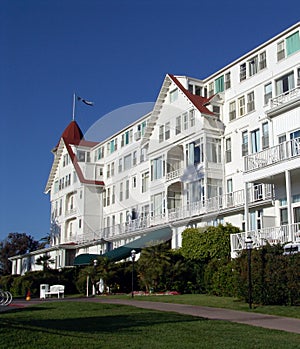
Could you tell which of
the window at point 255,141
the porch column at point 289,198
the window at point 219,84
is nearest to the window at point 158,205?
the window at point 219,84

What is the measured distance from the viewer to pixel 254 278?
22.0 meters

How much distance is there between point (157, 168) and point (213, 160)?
23.7 feet

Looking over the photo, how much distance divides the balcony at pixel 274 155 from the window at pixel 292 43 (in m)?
7.99

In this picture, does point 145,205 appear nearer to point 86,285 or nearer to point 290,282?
point 86,285

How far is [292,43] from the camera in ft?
109

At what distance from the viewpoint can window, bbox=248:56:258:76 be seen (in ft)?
120

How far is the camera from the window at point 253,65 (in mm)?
36719

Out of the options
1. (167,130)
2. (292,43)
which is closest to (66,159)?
(167,130)

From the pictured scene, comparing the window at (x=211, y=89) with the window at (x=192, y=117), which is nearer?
the window at (x=192, y=117)

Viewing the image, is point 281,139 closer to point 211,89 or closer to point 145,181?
point 211,89

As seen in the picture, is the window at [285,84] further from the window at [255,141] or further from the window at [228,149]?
the window at [228,149]

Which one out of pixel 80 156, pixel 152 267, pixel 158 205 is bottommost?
pixel 152 267

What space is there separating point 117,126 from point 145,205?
34.1m

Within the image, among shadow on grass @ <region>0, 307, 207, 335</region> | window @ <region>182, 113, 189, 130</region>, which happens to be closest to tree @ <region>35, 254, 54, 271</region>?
window @ <region>182, 113, 189, 130</region>
